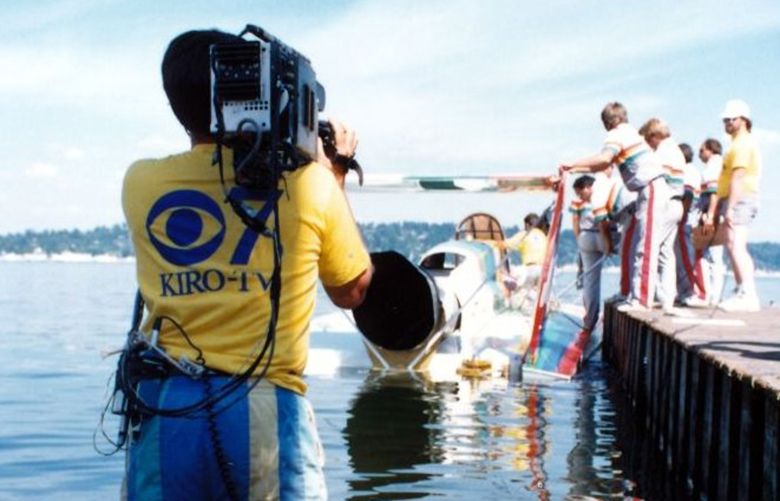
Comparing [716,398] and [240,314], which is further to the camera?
[716,398]

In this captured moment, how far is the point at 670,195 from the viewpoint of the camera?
41.9 ft

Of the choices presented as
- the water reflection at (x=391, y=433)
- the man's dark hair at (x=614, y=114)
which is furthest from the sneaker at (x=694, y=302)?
the water reflection at (x=391, y=433)

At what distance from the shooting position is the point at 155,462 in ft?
8.07

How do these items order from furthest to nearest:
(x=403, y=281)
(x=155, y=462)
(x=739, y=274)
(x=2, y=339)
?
(x=2, y=339), (x=403, y=281), (x=739, y=274), (x=155, y=462)

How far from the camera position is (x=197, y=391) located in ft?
8.10

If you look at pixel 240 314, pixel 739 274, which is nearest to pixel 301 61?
pixel 240 314

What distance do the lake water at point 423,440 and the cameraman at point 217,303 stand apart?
20.6ft

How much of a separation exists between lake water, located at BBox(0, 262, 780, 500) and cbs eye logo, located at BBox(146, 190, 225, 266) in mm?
6340

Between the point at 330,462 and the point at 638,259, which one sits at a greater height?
the point at 638,259

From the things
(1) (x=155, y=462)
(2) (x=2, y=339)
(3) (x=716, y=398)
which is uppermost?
(1) (x=155, y=462)

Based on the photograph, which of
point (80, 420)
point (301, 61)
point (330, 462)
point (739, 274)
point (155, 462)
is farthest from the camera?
point (80, 420)

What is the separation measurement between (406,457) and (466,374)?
515 centimetres

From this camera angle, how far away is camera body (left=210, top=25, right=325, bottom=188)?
A: 2482 mm

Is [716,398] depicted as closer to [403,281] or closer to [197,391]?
[197,391]
